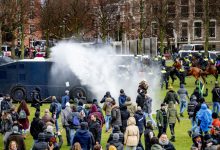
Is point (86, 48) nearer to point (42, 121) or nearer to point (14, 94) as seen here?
point (14, 94)

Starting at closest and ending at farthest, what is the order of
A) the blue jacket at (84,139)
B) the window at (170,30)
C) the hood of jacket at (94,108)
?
1. the blue jacket at (84,139)
2. the hood of jacket at (94,108)
3. the window at (170,30)

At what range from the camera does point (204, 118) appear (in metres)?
24.7

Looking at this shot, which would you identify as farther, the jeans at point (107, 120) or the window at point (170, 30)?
the window at point (170, 30)

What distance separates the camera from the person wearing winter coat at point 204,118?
80.8 ft

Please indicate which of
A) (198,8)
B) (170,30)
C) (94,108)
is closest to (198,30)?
(170,30)

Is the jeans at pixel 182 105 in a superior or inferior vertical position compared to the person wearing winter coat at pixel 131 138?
inferior

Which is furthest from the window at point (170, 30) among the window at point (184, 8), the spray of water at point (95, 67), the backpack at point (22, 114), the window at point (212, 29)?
the backpack at point (22, 114)

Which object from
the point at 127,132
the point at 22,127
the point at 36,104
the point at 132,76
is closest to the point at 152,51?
the point at 132,76

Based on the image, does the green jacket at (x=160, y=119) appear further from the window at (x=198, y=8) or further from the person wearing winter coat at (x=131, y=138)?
the window at (x=198, y=8)

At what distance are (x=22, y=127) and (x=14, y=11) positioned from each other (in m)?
41.7

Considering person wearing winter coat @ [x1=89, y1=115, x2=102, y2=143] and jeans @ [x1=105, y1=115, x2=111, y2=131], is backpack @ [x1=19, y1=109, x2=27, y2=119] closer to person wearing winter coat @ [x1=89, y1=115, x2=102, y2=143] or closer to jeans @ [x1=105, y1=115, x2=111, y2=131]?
jeans @ [x1=105, y1=115, x2=111, y2=131]

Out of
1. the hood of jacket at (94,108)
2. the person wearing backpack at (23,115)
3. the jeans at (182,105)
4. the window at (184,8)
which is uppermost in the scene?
the window at (184,8)

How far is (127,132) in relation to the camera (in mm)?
22062

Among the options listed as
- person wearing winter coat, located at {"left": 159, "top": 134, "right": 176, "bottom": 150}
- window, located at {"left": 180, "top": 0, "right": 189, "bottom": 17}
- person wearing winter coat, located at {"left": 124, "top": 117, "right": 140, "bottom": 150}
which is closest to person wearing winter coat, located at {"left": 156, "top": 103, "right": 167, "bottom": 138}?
A: person wearing winter coat, located at {"left": 124, "top": 117, "right": 140, "bottom": 150}
